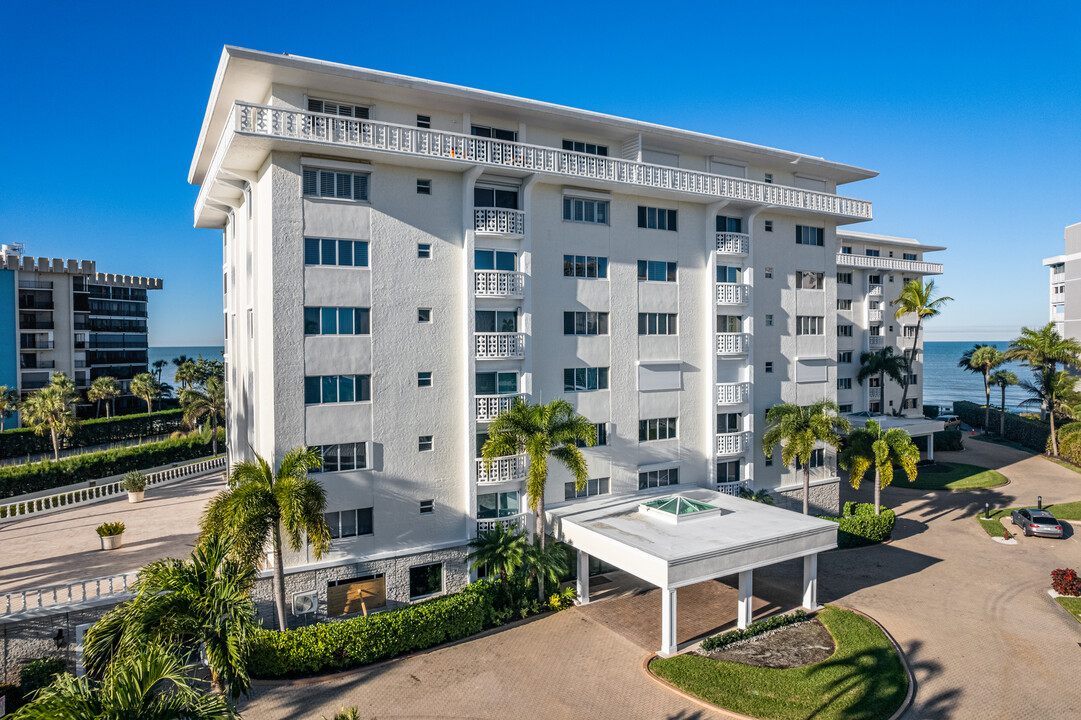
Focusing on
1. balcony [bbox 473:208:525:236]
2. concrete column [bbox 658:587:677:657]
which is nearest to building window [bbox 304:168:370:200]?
balcony [bbox 473:208:525:236]

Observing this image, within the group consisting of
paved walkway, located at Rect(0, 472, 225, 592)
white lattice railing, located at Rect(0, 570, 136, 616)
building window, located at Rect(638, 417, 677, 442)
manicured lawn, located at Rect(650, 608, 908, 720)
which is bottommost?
manicured lawn, located at Rect(650, 608, 908, 720)

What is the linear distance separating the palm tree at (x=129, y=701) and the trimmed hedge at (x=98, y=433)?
52.6 m

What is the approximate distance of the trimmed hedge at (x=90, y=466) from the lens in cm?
3459

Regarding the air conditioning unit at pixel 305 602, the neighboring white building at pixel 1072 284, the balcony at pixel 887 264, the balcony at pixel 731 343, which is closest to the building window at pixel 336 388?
the air conditioning unit at pixel 305 602

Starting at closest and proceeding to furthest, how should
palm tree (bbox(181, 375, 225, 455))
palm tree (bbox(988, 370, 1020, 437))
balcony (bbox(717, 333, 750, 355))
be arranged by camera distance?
balcony (bbox(717, 333, 750, 355))
palm tree (bbox(181, 375, 225, 455))
palm tree (bbox(988, 370, 1020, 437))

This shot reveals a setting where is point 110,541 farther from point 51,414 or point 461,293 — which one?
point 51,414

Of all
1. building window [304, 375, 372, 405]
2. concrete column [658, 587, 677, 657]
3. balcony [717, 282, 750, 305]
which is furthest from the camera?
balcony [717, 282, 750, 305]

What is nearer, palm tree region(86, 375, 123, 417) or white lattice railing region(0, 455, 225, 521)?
white lattice railing region(0, 455, 225, 521)

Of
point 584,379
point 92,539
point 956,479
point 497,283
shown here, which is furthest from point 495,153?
point 956,479

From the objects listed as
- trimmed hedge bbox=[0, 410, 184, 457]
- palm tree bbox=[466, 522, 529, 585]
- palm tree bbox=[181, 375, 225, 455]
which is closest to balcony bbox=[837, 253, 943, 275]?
palm tree bbox=[466, 522, 529, 585]

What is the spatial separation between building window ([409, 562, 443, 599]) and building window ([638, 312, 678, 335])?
15.0 meters

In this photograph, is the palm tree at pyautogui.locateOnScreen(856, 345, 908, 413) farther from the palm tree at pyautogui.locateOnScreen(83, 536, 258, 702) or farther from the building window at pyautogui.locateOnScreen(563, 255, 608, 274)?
the palm tree at pyautogui.locateOnScreen(83, 536, 258, 702)

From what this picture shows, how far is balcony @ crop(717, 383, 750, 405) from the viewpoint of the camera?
3347 centimetres

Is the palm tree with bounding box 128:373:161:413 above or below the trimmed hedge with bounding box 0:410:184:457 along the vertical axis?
above
